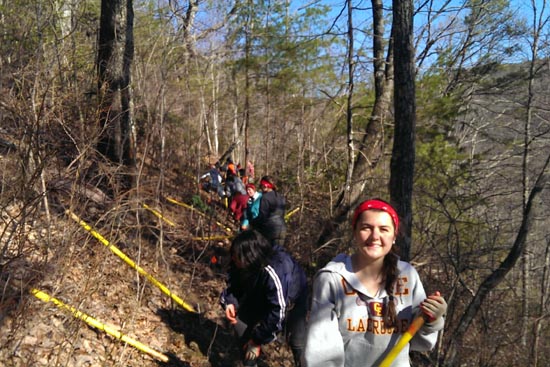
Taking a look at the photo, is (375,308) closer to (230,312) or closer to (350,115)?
(230,312)

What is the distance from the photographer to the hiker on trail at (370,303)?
1.75 meters

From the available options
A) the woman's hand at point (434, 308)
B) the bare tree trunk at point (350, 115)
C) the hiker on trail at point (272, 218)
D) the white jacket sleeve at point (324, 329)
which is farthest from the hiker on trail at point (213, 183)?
the woman's hand at point (434, 308)

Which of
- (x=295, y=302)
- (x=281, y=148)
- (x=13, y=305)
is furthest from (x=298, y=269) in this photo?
(x=281, y=148)

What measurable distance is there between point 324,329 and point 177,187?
6885 mm

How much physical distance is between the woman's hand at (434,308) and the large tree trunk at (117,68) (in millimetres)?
5088

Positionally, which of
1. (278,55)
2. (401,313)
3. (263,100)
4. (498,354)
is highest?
(278,55)

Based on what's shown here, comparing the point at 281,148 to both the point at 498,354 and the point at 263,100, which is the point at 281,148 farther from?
the point at 498,354

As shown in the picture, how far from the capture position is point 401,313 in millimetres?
1803

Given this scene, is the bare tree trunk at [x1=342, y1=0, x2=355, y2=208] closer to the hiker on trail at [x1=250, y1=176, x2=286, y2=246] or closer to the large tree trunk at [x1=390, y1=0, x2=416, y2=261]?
the hiker on trail at [x1=250, y1=176, x2=286, y2=246]

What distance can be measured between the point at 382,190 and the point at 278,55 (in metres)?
6.63

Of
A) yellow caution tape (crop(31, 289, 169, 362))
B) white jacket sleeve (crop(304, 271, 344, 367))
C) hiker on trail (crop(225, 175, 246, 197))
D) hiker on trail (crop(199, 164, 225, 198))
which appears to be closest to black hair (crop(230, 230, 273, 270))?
white jacket sleeve (crop(304, 271, 344, 367))

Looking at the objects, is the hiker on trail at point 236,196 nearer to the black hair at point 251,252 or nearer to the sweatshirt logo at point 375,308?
the black hair at point 251,252

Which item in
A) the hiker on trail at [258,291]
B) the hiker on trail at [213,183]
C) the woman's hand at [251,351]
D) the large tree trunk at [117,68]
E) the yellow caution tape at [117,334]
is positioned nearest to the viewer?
the hiker on trail at [258,291]

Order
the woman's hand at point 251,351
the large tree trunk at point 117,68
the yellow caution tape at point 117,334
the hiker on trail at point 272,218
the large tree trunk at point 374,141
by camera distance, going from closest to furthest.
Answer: the woman's hand at point 251,351, the yellow caution tape at point 117,334, the hiker on trail at point 272,218, the large tree trunk at point 117,68, the large tree trunk at point 374,141
